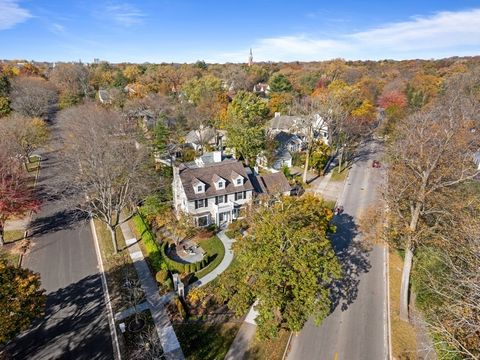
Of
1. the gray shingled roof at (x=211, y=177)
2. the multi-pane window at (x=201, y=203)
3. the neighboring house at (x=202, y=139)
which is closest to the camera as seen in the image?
the multi-pane window at (x=201, y=203)

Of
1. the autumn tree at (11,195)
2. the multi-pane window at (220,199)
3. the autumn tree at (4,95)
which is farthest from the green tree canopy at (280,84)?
the autumn tree at (11,195)

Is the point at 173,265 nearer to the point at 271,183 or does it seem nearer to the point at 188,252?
the point at 188,252

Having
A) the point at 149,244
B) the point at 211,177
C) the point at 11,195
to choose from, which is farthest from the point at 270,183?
the point at 11,195

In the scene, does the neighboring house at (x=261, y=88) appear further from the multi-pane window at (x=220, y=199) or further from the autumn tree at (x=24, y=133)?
the multi-pane window at (x=220, y=199)

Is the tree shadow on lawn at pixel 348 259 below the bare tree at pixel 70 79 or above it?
below

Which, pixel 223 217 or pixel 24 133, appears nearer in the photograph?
pixel 223 217

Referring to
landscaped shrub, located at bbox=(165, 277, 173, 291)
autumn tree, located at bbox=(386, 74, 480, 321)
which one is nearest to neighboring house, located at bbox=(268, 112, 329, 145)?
autumn tree, located at bbox=(386, 74, 480, 321)

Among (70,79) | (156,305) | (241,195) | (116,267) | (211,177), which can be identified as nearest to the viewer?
(156,305)
